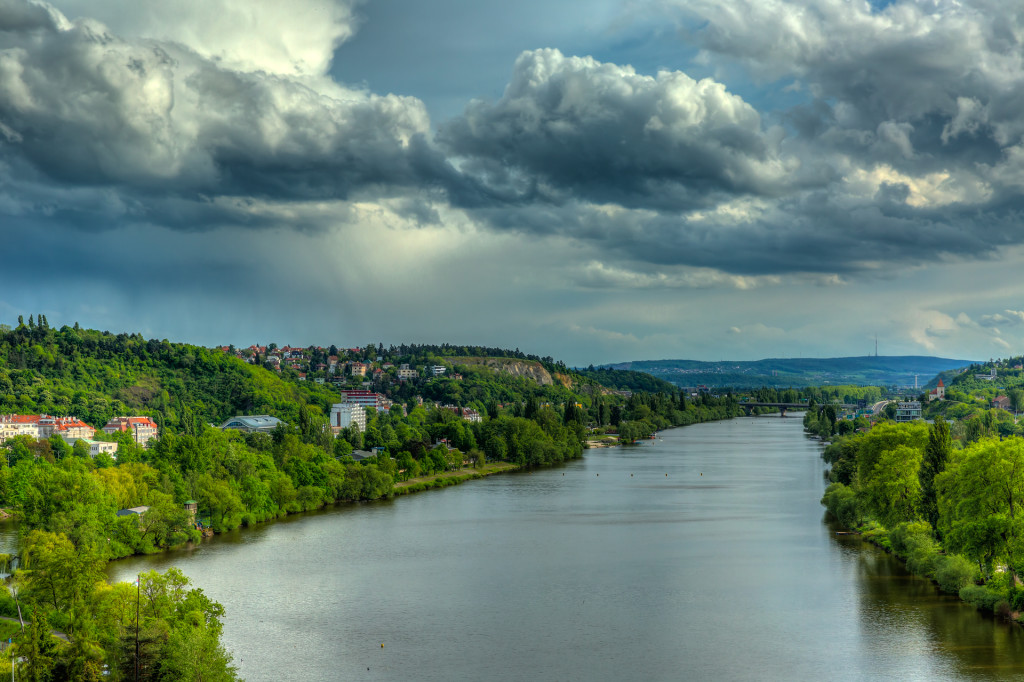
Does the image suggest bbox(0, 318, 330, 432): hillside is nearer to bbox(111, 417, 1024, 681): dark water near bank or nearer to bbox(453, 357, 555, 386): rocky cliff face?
bbox(111, 417, 1024, 681): dark water near bank

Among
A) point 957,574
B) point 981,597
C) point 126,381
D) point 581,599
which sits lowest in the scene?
point 581,599

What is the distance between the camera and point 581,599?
30641mm

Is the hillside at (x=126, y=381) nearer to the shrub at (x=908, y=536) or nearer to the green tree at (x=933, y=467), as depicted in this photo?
the shrub at (x=908, y=536)

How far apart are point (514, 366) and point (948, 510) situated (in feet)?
488

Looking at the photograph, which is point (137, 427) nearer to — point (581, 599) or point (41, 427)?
point (41, 427)

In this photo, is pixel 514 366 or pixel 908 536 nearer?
pixel 908 536

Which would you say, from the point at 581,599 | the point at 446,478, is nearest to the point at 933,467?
the point at 581,599

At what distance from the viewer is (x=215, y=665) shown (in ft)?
65.0

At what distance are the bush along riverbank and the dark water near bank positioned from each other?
994mm

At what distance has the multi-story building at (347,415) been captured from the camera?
103438mm

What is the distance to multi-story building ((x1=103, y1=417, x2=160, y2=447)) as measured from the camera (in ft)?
258

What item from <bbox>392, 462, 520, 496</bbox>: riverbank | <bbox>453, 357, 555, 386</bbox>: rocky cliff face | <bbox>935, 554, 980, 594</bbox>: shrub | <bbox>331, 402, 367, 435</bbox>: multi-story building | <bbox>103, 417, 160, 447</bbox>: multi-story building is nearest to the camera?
<bbox>935, 554, 980, 594</bbox>: shrub

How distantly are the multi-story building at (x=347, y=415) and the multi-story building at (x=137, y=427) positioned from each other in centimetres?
2288

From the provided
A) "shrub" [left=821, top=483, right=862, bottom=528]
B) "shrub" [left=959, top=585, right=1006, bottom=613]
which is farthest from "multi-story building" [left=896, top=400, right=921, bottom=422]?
"shrub" [left=959, top=585, right=1006, bottom=613]
